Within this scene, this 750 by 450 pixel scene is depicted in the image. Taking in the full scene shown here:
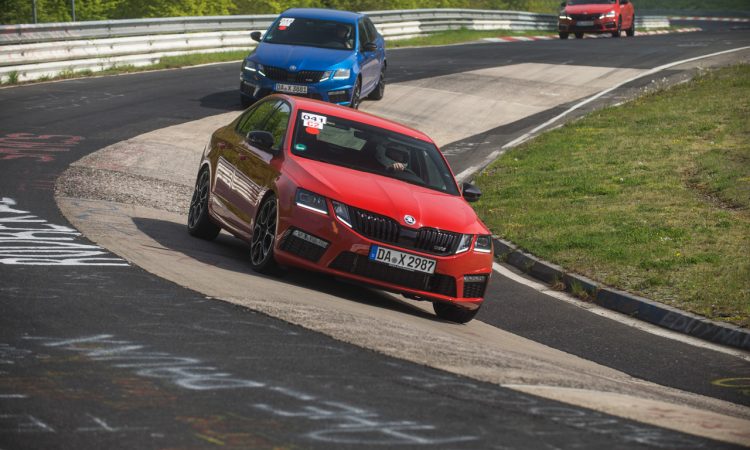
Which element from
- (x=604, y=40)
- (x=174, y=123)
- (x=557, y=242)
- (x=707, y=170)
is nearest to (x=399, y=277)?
(x=557, y=242)

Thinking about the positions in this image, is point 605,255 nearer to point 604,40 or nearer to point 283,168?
point 283,168

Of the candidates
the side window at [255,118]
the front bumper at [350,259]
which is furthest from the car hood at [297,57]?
the front bumper at [350,259]

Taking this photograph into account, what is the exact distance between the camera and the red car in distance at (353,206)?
9977 mm

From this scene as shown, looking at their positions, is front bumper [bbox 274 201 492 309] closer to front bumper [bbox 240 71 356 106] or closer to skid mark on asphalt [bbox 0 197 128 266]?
skid mark on asphalt [bbox 0 197 128 266]

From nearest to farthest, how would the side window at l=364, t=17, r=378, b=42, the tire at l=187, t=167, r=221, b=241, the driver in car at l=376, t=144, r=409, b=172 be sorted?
the driver in car at l=376, t=144, r=409, b=172 → the tire at l=187, t=167, r=221, b=241 → the side window at l=364, t=17, r=378, b=42

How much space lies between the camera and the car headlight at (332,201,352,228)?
392 inches

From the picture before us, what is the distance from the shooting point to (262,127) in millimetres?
11992

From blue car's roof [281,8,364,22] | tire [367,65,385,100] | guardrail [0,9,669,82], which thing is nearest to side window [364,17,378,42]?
tire [367,65,385,100]

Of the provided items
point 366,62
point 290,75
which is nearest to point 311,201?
point 290,75

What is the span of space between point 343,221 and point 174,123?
1184 centimetres

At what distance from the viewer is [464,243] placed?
10.4 m

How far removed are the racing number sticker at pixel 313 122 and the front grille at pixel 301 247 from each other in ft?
5.15

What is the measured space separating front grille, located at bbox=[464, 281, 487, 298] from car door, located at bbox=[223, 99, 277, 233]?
Result: 82.7 inches

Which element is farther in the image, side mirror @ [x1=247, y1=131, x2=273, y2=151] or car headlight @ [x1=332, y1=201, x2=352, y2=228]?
side mirror @ [x1=247, y1=131, x2=273, y2=151]
